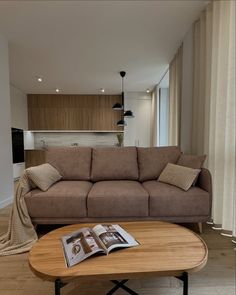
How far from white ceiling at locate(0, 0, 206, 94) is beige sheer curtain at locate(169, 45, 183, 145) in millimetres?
204

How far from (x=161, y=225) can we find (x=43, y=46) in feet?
11.6

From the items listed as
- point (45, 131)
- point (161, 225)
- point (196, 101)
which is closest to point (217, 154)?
point (196, 101)

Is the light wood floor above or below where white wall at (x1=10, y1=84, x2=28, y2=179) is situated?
below

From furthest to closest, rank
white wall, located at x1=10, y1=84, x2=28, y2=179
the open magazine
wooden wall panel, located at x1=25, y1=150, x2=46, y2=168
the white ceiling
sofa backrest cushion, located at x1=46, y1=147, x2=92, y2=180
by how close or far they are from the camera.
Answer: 1. wooden wall panel, located at x1=25, y1=150, x2=46, y2=168
2. white wall, located at x1=10, y1=84, x2=28, y2=179
3. sofa backrest cushion, located at x1=46, y1=147, x2=92, y2=180
4. the white ceiling
5. the open magazine

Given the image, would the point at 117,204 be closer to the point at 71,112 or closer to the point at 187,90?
the point at 187,90

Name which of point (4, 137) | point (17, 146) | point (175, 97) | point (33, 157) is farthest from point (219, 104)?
point (33, 157)

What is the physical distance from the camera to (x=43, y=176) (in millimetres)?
2400

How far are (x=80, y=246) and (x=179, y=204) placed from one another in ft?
4.33

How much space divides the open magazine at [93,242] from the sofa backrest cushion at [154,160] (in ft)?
4.87

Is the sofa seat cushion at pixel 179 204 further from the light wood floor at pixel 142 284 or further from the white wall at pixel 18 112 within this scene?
the white wall at pixel 18 112

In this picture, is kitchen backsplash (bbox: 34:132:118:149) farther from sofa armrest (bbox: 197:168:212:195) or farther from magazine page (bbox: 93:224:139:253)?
magazine page (bbox: 93:224:139:253)

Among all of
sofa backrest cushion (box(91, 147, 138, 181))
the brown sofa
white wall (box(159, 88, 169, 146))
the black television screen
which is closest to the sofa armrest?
the brown sofa

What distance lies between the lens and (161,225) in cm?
159

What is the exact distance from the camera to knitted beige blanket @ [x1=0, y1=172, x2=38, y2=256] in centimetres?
198
